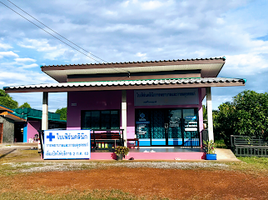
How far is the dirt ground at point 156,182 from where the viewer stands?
5.98 metres

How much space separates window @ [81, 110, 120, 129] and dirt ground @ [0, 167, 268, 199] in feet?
20.3

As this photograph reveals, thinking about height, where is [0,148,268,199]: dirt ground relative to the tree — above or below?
below

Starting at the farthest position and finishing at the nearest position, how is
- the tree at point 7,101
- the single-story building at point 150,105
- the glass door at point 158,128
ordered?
the tree at point 7,101
the glass door at point 158,128
the single-story building at point 150,105

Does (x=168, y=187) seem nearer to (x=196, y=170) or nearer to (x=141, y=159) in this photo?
(x=196, y=170)

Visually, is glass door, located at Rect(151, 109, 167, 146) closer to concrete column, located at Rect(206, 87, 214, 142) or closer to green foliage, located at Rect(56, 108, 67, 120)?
concrete column, located at Rect(206, 87, 214, 142)

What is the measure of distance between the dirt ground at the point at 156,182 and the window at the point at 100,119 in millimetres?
6196

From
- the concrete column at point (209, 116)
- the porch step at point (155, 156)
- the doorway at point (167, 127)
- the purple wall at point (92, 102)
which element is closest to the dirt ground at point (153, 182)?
the porch step at point (155, 156)

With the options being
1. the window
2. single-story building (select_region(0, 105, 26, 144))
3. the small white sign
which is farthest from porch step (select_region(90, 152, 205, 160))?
single-story building (select_region(0, 105, 26, 144))

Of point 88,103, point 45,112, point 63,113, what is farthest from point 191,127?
point 63,113

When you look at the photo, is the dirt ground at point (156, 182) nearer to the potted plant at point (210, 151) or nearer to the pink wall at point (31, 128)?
the potted plant at point (210, 151)

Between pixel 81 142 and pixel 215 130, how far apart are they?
1098cm

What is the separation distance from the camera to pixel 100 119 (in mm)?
14883

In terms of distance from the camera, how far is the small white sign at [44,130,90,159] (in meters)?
11.2

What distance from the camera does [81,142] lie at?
37.0 feet
